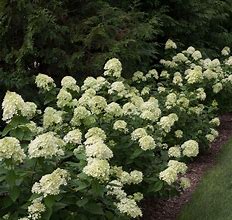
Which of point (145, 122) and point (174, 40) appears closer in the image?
point (145, 122)

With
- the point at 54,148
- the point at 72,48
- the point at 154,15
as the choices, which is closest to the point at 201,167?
the point at 72,48

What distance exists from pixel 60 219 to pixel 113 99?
76.3 inches

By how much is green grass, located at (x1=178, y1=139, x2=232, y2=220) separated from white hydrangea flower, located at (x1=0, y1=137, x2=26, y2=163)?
7.11ft

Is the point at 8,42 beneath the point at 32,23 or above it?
beneath

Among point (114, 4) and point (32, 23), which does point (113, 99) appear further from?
point (114, 4)

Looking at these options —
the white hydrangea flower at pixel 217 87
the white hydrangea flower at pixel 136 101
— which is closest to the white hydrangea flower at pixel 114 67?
the white hydrangea flower at pixel 136 101

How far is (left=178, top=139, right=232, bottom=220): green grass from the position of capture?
4957mm

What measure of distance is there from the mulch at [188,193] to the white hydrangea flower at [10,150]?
1971mm

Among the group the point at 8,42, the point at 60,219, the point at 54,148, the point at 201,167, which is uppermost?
the point at 54,148

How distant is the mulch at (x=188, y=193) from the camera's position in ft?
16.7

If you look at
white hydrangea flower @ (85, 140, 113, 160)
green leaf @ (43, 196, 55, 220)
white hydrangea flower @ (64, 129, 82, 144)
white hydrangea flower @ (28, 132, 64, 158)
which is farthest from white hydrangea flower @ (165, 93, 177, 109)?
green leaf @ (43, 196, 55, 220)

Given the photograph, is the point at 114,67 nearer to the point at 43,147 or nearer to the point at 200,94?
the point at 200,94

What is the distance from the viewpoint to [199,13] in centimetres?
901

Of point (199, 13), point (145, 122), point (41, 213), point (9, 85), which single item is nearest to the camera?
point (41, 213)
